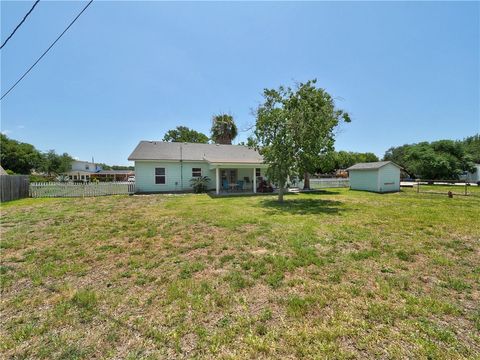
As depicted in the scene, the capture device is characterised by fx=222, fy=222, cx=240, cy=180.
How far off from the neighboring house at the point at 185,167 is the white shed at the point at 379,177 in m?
9.65

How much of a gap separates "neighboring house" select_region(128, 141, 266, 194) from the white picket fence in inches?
41.5

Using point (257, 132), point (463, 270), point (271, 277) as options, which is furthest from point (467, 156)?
point (271, 277)

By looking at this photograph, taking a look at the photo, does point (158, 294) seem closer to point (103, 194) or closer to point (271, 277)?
point (271, 277)

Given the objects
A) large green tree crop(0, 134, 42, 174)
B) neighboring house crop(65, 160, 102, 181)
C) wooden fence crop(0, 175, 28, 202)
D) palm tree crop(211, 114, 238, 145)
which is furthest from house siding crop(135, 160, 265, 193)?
neighboring house crop(65, 160, 102, 181)

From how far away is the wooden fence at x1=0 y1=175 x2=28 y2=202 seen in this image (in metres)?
13.0

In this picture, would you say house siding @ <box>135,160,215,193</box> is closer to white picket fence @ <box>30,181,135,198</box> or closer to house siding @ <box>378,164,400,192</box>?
white picket fence @ <box>30,181,135,198</box>

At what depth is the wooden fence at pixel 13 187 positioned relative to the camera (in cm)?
1301

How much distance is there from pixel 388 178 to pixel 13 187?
90.8 ft

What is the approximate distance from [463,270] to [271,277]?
347 cm

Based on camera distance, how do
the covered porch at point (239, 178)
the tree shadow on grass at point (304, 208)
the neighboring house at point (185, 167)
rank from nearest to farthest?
the tree shadow on grass at point (304, 208) < the neighboring house at point (185, 167) < the covered porch at point (239, 178)

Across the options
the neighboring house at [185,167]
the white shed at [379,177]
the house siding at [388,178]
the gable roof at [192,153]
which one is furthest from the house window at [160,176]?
the house siding at [388,178]

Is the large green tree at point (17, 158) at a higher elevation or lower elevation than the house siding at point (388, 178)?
higher

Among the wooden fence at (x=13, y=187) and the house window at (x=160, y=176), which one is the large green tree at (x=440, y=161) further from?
the wooden fence at (x=13, y=187)

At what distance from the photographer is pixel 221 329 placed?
8.43 ft
